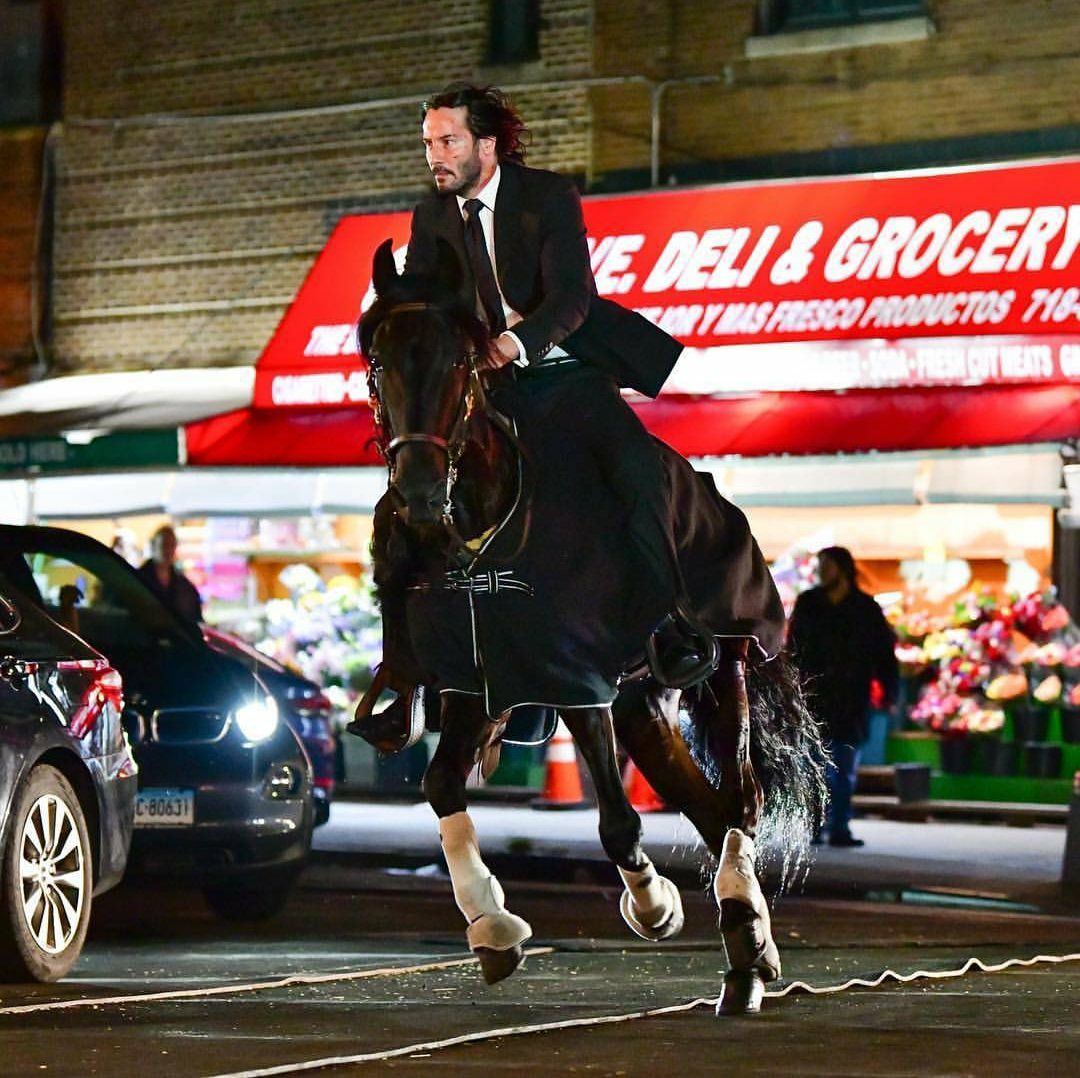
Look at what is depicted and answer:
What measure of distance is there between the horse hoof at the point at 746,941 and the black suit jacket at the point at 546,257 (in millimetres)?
1633

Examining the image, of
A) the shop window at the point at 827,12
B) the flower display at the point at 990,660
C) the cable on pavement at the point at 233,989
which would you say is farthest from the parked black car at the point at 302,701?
the shop window at the point at 827,12

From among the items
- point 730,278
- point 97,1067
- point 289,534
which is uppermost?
point 730,278

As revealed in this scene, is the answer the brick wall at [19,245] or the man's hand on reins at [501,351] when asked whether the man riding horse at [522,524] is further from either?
the brick wall at [19,245]

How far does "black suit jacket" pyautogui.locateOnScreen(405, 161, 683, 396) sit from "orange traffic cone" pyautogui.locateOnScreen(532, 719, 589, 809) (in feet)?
39.6

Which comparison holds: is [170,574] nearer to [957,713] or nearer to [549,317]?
[957,713]

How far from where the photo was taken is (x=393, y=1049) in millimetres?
7637

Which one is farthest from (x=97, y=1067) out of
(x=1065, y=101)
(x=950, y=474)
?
(x=1065, y=101)

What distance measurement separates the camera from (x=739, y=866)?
29.7 feet

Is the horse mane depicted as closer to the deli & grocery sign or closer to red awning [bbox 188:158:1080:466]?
red awning [bbox 188:158:1080:466]

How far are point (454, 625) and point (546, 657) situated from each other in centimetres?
29

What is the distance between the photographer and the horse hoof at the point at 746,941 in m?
8.75

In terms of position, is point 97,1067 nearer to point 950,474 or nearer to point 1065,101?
point 950,474

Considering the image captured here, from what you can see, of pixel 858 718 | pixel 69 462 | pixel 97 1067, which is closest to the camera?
pixel 97 1067

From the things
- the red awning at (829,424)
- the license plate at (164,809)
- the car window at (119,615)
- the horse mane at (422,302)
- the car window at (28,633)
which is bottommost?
the license plate at (164,809)
